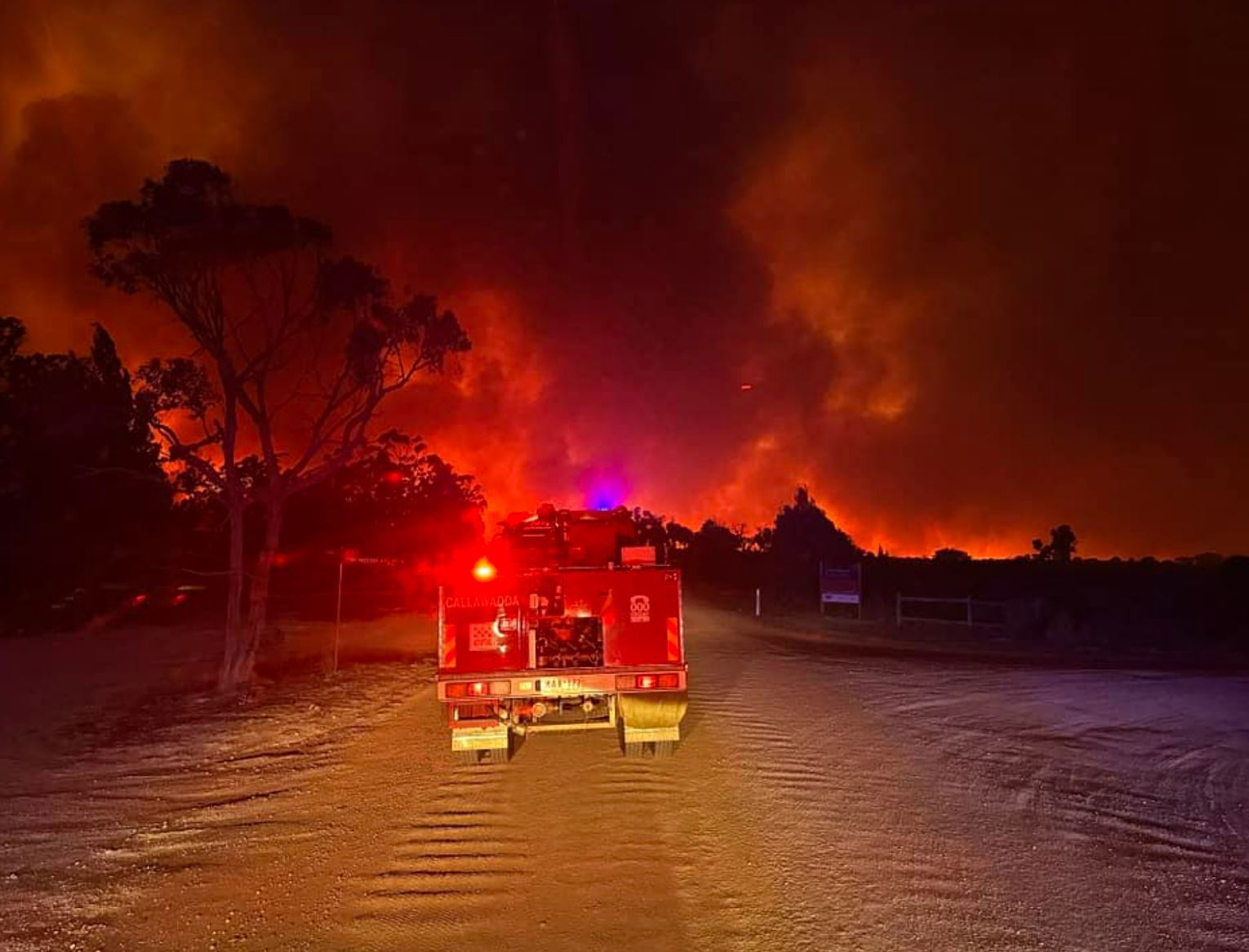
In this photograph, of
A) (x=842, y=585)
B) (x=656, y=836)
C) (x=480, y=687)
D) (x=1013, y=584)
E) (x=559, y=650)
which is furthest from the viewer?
(x=1013, y=584)

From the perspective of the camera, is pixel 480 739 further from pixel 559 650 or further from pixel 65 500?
pixel 65 500

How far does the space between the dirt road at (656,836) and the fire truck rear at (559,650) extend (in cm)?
47

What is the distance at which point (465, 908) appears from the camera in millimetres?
6117

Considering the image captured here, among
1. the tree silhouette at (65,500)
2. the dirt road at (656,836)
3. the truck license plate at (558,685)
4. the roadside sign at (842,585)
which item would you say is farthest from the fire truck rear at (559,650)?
the roadside sign at (842,585)

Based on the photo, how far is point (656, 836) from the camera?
7543 mm

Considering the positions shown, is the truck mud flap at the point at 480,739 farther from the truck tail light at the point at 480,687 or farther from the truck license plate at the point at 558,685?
the truck license plate at the point at 558,685

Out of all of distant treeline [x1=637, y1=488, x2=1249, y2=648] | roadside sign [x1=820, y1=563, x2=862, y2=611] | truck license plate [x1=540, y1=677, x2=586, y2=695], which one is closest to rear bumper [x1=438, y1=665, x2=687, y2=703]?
truck license plate [x1=540, y1=677, x2=586, y2=695]

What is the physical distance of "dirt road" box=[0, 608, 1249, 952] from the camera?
5887 mm

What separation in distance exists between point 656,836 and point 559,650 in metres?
2.56

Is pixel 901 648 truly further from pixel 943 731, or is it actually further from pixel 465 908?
pixel 465 908

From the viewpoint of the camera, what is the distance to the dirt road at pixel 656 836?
19.3 feet

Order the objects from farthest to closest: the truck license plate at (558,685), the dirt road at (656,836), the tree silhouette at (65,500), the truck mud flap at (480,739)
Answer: the tree silhouette at (65,500), the truck mud flap at (480,739), the truck license plate at (558,685), the dirt road at (656,836)

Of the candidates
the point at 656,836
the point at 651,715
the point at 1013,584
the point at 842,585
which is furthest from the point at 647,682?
the point at 1013,584

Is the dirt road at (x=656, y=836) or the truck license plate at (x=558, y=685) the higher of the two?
the truck license plate at (x=558, y=685)
